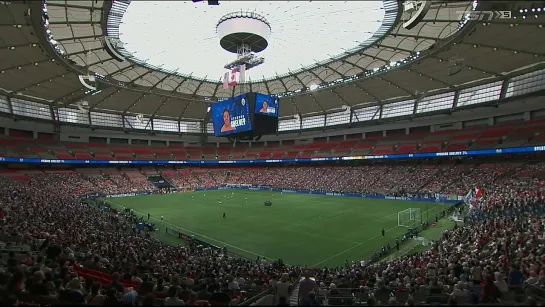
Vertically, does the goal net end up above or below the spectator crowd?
below

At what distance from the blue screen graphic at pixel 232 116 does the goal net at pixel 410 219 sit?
59.9 feet

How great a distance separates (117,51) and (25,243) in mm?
27581

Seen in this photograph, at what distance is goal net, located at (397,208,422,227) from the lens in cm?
3159

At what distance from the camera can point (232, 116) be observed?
34.7m

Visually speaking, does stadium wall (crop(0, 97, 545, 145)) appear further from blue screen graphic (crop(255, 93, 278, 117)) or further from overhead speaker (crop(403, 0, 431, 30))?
blue screen graphic (crop(255, 93, 278, 117))

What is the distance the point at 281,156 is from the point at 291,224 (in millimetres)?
44998

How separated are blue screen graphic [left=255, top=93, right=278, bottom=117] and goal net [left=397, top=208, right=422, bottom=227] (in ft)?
56.6

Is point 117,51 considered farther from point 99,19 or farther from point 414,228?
point 414,228

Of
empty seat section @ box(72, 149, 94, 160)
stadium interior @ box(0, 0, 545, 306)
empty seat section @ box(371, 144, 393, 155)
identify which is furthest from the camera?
empty seat section @ box(72, 149, 94, 160)

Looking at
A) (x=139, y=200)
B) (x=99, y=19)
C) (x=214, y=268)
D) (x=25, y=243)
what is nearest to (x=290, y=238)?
(x=214, y=268)

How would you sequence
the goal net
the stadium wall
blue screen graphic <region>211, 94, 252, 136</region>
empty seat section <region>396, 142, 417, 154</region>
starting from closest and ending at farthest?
the goal net
blue screen graphic <region>211, 94, 252, 136</region>
the stadium wall
empty seat section <region>396, 142, 417, 154</region>

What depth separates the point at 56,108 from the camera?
59.5 m

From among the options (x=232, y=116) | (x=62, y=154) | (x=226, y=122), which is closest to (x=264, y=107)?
(x=232, y=116)

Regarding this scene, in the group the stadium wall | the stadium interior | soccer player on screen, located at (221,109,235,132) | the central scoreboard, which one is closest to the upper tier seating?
the stadium interior
